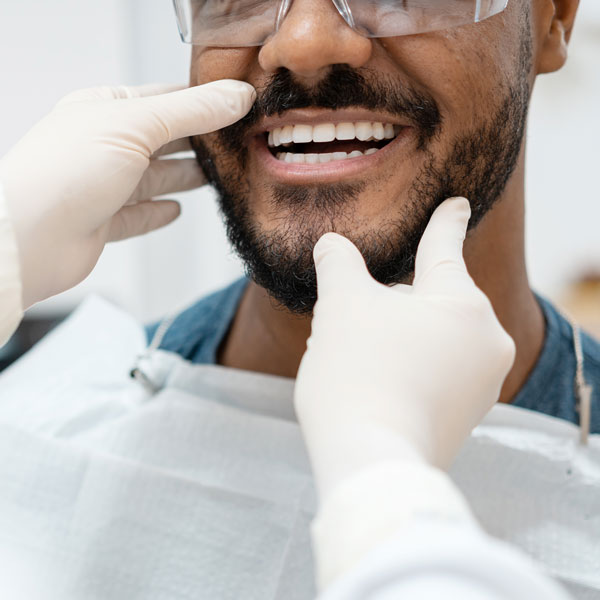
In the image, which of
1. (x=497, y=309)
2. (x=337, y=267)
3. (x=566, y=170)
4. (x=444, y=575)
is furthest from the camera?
(x=566, y=170)

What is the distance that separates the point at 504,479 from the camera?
957 mm

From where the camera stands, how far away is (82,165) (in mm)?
853

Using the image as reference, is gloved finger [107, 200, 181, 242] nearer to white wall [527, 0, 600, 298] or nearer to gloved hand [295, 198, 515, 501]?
gloved hand [295, 198, 515, 501]

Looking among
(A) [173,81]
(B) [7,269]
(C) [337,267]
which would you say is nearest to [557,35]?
(C) [337,267]

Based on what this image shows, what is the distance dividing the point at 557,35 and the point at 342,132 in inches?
16.2

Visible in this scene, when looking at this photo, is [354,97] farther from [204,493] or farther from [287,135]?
[204,493]

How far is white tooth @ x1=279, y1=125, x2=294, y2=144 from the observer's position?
950 millimetres

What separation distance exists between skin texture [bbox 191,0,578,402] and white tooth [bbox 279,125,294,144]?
0.21ft

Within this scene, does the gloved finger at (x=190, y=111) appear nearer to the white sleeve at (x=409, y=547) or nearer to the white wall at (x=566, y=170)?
the white sleeve at (x=409, y=547)

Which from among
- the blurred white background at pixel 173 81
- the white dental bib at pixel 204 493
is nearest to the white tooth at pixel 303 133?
the white dental bib at pixel 204 493

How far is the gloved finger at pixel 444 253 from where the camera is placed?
0.72 metres

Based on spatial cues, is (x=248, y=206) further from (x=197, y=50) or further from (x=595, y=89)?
(x=595, y=89)

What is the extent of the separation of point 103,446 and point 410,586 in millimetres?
731

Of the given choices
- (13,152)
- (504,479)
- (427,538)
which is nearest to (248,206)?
(13,152)
